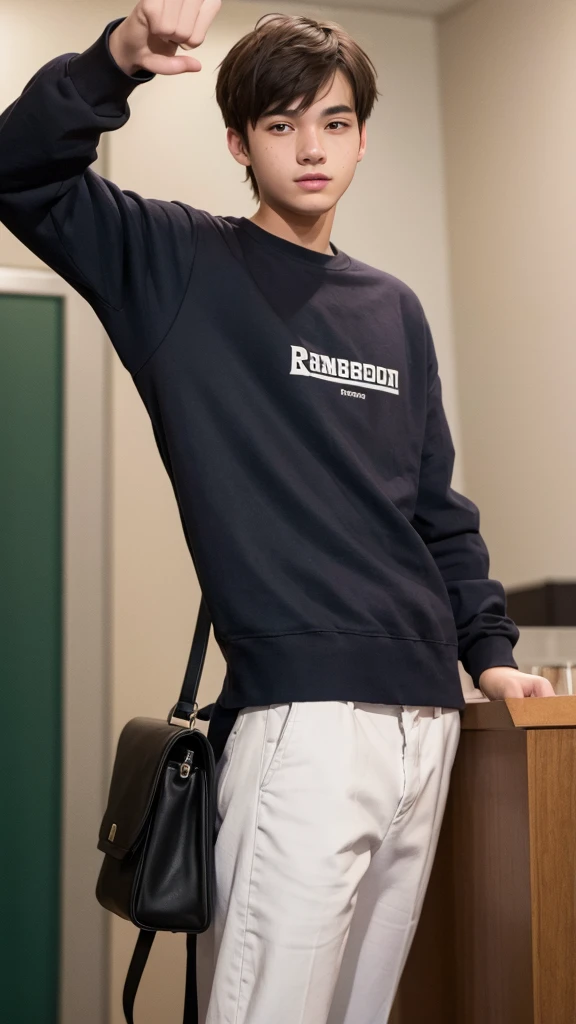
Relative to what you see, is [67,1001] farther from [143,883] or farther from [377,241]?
[377,241]

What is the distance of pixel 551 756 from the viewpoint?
1.08 metres

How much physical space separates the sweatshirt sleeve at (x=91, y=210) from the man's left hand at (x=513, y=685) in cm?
51

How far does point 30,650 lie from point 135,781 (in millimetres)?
1178

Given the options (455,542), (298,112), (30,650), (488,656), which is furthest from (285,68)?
(30,650)

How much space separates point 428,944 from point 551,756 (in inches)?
15.9

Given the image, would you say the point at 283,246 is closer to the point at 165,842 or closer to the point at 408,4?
the point at 165,842

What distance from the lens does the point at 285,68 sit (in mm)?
1128

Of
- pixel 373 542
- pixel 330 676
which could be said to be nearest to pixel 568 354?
pixel 373 542

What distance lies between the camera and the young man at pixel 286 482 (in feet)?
3.22

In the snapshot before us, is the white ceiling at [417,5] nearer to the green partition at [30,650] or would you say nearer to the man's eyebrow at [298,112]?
the green partition at [30,650]

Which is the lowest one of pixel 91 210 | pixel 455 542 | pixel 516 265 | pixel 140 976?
pixel 140 976

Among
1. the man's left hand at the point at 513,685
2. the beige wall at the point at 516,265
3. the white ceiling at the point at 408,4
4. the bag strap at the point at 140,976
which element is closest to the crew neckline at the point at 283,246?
the man's left hand at the point at 513,685

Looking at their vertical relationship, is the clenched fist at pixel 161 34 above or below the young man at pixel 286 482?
above

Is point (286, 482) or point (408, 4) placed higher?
point (408, 4)
